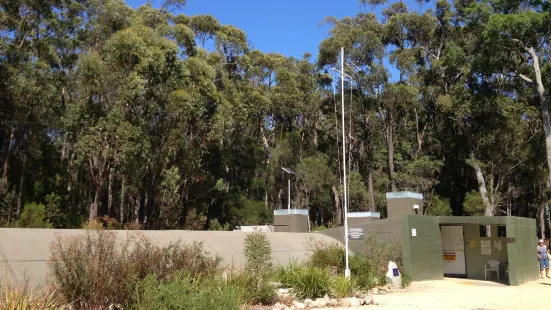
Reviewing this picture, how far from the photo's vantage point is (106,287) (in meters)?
8.27

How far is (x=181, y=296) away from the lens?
7.55 meters

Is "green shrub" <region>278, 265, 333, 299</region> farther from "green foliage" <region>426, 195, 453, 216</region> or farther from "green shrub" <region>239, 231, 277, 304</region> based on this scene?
"green foliage" <region>426, 195, 453, 216</region>

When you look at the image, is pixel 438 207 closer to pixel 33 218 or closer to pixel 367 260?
pixel 367 260

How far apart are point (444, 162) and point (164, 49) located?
99.7 ft

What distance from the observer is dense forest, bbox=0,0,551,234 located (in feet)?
96.5

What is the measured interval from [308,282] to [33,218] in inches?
873

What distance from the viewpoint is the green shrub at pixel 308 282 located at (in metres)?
12.6

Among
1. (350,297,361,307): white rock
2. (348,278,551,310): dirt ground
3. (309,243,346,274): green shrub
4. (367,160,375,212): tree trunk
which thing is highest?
(367,160,375,212): tree trunk

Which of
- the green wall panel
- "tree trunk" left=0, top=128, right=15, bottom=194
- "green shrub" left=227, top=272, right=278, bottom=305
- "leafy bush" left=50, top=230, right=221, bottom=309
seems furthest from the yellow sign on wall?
"tree trunk" left=0, top=128, right=15, bottom=194

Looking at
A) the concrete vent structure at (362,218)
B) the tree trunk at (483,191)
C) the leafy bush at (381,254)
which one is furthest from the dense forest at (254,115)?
the leafy bush at (381,254)

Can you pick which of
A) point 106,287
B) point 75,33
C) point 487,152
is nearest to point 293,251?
point 106,287

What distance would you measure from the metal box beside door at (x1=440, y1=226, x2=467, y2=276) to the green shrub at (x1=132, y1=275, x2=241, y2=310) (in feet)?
49.8

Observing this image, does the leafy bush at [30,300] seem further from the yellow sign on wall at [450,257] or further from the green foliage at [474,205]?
the green foliage at [474,205]

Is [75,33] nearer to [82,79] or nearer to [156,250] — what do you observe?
[82,79]
